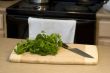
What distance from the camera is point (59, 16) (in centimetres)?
206

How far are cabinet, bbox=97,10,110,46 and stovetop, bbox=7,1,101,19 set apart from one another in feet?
0.22

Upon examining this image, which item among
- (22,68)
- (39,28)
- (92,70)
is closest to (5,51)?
(22,68)

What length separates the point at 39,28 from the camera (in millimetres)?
2031

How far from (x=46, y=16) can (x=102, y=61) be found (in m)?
1.09

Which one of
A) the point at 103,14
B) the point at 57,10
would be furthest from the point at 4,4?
the point at 103,14

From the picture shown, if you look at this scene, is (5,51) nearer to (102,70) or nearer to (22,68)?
(22,68)

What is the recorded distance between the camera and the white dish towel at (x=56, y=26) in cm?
200

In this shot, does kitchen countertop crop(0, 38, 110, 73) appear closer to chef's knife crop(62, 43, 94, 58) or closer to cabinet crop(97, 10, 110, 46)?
chef's knife crop(62, 43, 94, 58)

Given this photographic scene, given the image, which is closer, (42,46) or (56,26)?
(42,46)

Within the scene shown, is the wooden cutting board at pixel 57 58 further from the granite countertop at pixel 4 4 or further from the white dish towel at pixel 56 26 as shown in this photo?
the granite countertop at pixel 4 4

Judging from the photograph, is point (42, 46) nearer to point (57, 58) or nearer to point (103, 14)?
point (57, 58)

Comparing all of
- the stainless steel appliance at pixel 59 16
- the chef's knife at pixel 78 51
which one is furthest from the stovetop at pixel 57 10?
the chef's knife at pixel 78 51

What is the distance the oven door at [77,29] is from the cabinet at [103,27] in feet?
0.16

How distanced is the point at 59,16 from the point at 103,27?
370 mm
